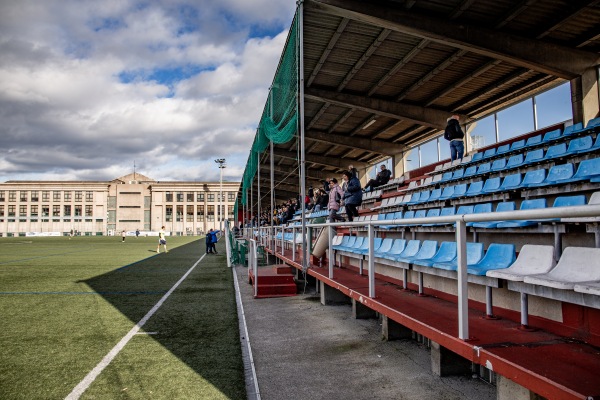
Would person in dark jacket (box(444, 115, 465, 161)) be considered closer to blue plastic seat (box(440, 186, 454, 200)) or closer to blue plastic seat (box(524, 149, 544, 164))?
blue plastic seat (box(440, 186, 454, 200))

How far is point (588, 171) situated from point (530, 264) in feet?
9.66

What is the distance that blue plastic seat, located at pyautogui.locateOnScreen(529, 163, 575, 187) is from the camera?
19.0ft

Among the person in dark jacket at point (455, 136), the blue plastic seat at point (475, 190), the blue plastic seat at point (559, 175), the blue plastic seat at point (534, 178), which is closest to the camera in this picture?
the blue plastic seat at point (559, 175)

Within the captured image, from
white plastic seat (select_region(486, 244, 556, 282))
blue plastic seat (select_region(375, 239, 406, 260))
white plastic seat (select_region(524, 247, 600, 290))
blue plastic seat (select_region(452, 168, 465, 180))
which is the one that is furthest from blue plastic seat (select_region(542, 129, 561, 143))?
white plastic seat (select_region(524, 247, 600, 290))

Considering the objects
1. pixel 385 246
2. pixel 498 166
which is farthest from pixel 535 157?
pixel 385 246

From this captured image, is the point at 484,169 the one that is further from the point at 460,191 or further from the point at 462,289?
the point at 462,289

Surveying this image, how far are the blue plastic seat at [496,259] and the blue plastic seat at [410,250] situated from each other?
5.05ft

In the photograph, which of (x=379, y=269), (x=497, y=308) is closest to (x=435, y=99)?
(x=379, y=269)

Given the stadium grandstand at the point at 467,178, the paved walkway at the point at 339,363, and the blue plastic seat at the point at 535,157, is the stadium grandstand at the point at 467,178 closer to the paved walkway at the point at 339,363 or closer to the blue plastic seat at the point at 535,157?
Result: the blue plastic seat at the point at 535,157

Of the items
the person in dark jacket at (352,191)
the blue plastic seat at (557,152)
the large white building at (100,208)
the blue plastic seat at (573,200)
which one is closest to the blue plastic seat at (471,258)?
the blue plastic seat at (573,200)

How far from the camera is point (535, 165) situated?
26.2 ft

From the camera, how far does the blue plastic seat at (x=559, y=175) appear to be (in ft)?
19.0

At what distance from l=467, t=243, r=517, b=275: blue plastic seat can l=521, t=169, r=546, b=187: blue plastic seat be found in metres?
2.87

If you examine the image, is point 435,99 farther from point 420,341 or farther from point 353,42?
point 420,341
